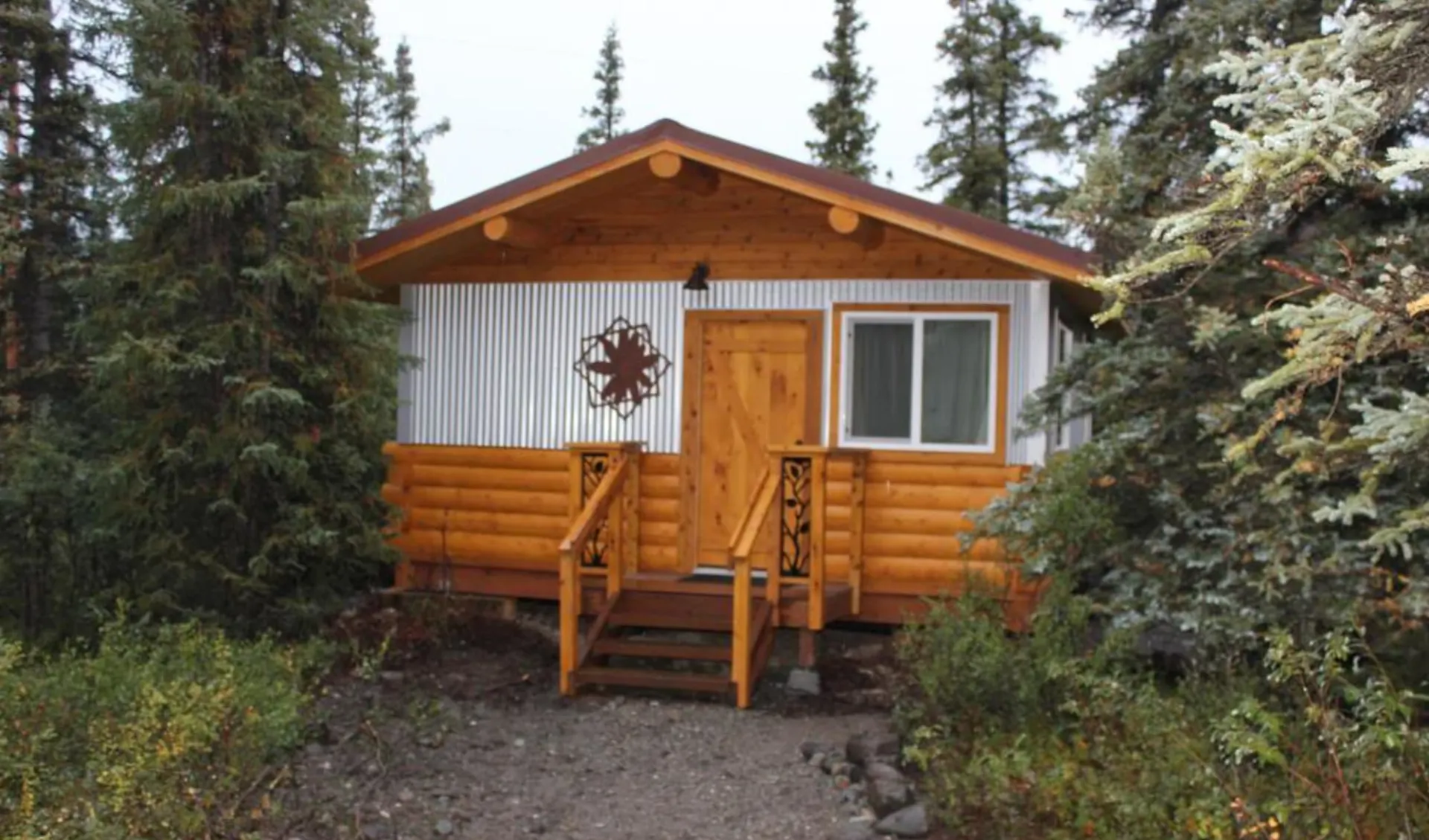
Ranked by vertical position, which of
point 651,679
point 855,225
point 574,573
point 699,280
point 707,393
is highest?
point 855,225

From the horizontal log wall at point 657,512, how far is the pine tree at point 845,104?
1601 cm

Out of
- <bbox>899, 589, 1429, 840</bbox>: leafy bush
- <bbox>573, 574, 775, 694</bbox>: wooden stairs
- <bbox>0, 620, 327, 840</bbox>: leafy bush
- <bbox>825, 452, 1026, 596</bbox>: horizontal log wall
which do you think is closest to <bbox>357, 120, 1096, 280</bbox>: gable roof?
<bbox>825, 452, 1026, 596</bbox>: horizontal log wall

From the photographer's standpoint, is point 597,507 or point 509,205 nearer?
point 597,507

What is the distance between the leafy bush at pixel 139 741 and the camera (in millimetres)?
5676

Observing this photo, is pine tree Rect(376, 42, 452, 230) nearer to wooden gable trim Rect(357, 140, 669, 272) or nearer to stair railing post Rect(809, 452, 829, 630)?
wooden gable trim Rect(357, 140, 669, 272)

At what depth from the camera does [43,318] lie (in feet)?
44.6

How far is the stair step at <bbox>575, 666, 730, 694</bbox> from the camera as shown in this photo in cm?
948

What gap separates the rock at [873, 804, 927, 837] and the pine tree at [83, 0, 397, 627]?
5.07m

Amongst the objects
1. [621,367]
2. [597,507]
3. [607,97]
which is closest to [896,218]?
[621,367]

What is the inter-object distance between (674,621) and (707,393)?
A: 1.96 meters

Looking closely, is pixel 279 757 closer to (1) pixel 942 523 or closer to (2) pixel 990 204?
(1) pixel 942 523

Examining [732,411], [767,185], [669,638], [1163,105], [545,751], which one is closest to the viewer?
[545,751]

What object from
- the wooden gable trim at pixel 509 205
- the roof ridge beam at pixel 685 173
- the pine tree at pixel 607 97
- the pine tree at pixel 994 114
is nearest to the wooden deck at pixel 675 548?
the wooden gable trim at pixel 509 205

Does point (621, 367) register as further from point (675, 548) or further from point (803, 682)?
point (803, 682)
